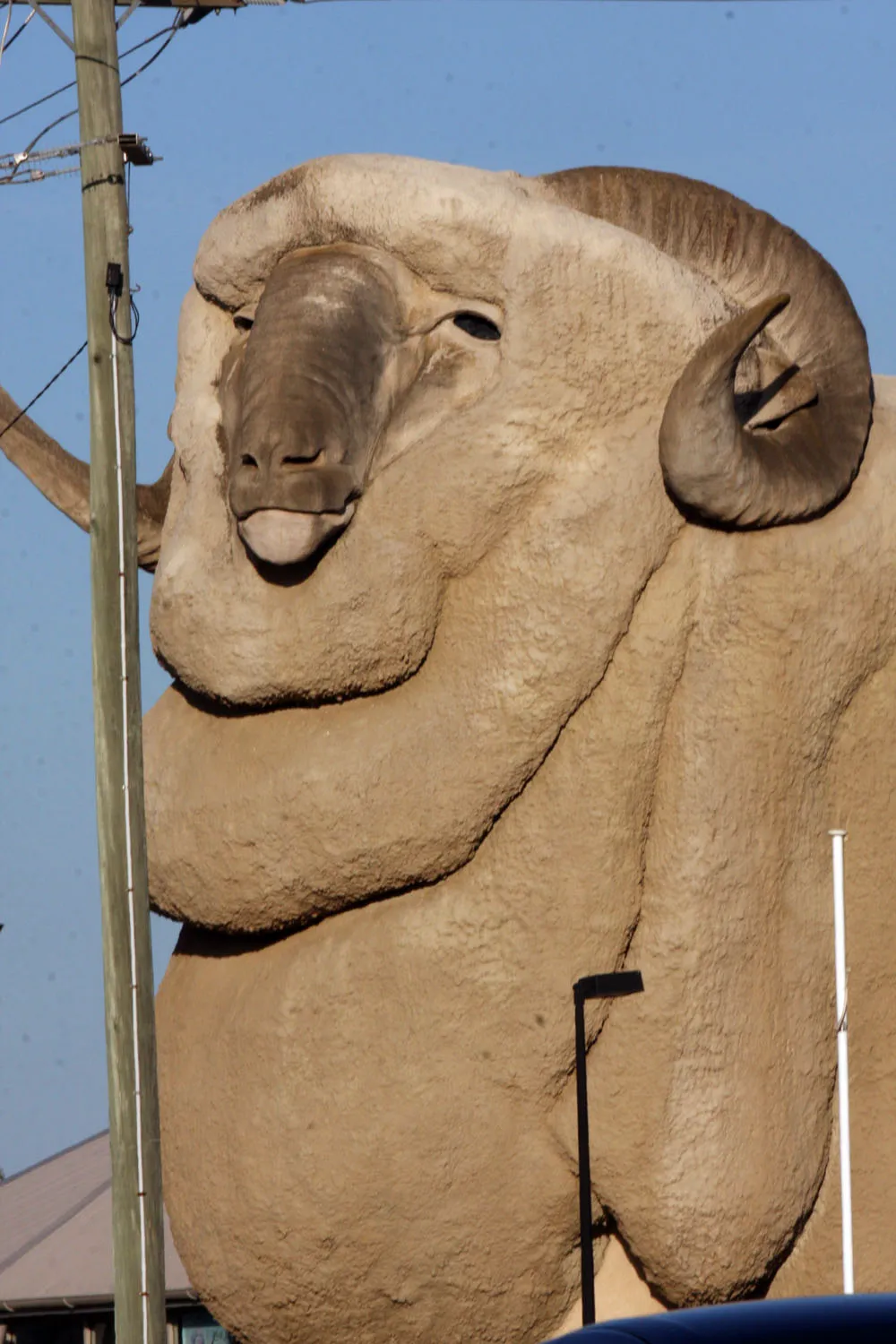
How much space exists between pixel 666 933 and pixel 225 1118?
162 centimetres

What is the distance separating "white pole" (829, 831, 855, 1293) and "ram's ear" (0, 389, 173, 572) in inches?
117

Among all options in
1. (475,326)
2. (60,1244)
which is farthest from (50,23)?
(60,1244)

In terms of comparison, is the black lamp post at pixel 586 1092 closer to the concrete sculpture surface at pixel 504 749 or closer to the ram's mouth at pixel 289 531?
the concrete sculpture surface at pixel 504 749

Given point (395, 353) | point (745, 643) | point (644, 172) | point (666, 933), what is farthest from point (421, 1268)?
point (644, 172)

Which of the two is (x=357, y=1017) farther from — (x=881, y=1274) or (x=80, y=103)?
(x=80, y=103)

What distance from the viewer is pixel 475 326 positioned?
27.3 feet

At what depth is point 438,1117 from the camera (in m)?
8.11

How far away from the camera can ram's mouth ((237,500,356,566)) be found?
315 inches

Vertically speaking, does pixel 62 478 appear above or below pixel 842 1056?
above

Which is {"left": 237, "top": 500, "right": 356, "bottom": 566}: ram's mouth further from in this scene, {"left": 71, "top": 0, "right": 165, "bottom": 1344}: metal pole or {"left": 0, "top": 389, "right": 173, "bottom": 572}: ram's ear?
{"left": 0, "top": 389, "right": 173, "bottom": 572}: ram's ear

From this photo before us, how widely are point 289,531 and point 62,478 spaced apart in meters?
2.07

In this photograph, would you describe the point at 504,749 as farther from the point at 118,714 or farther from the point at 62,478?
the point at 62,478

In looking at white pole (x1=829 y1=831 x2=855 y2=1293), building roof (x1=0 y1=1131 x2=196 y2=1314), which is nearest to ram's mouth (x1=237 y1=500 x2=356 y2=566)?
white pole (x1=829 y1=831 x2=855 y2=1293)

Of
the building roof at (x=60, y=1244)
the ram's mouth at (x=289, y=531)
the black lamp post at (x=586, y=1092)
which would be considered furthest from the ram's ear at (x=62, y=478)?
the building roof at (x=60, y=1244)
